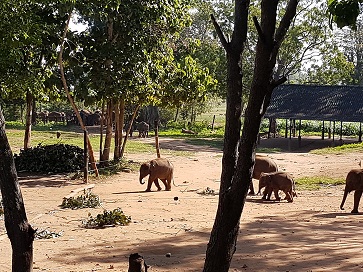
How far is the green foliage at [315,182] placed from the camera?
61.1ft

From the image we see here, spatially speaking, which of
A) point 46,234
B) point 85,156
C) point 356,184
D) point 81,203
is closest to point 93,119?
point 85,156

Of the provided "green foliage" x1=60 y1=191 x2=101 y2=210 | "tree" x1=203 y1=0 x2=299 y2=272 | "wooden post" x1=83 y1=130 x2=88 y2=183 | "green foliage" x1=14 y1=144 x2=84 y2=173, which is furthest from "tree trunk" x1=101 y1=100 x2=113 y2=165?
"tree" x1=203 y1=0 x2=299 y2=272

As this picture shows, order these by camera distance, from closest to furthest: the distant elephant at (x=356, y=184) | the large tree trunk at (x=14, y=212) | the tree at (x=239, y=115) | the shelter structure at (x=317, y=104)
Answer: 1. the tree at (x=239, y=115)
2. the large tree trunk at (x=14, y=212)
3. the distant elephant at (x=356, y=184)
4. the shelter structure at (x=317, y=104)

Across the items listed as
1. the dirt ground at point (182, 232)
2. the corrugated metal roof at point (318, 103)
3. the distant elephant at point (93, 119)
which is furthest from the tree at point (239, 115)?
the distant elephant at point (93, 119)

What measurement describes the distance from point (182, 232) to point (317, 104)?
32424 millimetres

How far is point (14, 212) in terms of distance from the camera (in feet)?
17.7

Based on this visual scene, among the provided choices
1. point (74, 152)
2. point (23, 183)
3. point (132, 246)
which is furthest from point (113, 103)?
point (132, 246)

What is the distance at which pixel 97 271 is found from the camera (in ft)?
25.7

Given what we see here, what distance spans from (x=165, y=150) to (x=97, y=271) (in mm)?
24424

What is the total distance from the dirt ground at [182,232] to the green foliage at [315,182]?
68cm

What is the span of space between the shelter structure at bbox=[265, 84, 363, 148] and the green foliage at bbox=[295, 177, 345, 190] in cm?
1954

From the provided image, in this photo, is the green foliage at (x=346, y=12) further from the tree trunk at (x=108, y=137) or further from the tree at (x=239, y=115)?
the tree trunk at (x=108, y=137)

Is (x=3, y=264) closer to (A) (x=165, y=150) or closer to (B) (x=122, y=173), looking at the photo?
(B) (x=122, y=173)

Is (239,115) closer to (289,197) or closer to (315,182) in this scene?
(289,197)
